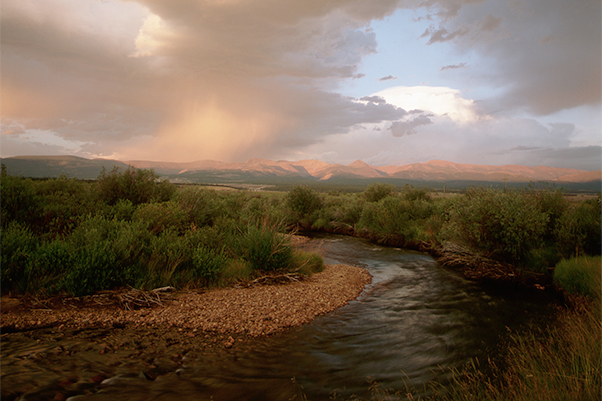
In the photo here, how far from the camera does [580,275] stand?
375 inches

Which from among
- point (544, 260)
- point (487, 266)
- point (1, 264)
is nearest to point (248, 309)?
point (1, 264)

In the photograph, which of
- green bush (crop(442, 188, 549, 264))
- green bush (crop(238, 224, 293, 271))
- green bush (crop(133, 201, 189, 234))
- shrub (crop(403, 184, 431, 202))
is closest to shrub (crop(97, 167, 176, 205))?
green bush (crop(133, 201, 189, 234))

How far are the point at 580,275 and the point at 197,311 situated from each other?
1206cm

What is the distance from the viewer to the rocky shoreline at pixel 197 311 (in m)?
6.17

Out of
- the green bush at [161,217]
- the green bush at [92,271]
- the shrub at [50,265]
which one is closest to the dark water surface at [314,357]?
the green bush at [92,271]

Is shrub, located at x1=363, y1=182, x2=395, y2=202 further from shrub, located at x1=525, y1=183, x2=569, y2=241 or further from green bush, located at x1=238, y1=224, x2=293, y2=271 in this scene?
green bush, located at x1=238, y1=224, x2=293, y2=271

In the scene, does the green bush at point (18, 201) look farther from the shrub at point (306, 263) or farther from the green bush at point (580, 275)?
the green bush at point (580, 275)

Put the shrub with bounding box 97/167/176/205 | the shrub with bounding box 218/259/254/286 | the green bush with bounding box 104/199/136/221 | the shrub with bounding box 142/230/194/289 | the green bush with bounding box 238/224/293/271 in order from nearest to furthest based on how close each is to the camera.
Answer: the shrub with bounding box 142/230/194/289
the shrub with bounding box 218/259/254/286
the green bush with bounding box 238/224/293/271
the green bush with bounding box 104/199/136/221
the shrub with bounding box 97/167/176/205

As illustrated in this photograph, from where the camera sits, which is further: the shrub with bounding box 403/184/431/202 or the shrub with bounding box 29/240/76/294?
the shrub with bounding box 403/184/431/202

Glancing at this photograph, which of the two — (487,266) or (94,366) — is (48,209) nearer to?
(94,366)

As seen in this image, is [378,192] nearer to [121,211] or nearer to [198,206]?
[198,206]

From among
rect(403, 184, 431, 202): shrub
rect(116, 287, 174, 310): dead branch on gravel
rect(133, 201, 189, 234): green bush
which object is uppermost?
rect(403, 184, 431, 202): shrub

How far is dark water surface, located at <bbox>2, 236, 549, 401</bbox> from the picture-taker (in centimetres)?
446

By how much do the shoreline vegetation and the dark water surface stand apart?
2.52 ft
